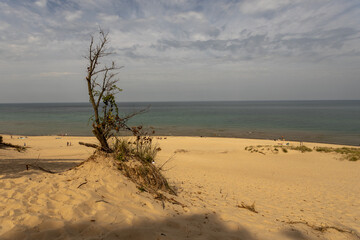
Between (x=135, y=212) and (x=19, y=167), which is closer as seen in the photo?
(x=135, y=212)

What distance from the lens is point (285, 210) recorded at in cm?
690

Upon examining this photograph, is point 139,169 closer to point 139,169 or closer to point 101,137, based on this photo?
point 139,169

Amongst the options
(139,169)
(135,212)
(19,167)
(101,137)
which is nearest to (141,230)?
(135,212)

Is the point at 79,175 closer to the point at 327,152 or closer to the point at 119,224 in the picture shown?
the point at 119,224

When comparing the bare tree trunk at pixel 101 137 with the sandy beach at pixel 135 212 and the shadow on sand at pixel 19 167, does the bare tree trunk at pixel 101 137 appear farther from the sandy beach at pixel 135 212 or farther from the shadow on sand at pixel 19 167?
the shadow on sand at pixel 19 167

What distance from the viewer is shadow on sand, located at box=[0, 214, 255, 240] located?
3.27m

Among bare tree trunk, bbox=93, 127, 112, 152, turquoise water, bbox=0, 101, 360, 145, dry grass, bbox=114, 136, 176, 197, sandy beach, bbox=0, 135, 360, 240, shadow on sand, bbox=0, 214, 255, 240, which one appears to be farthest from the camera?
turquoise water, bbox=0, 101, 360, 145

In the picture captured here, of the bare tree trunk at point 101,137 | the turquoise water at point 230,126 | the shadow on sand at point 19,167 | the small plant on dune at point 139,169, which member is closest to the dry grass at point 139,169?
the small plant on dune at point 139,169

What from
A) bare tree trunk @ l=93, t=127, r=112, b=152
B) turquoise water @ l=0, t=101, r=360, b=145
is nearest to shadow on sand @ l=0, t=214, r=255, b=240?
bare tree trunk @ l=93, t=127, r=112, b=152

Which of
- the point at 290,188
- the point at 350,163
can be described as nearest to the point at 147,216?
the point at 290,188

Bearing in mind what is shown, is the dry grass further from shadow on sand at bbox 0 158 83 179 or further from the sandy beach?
shadow on sand at bbox 0 158 83 179

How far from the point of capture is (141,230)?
3746 millimetres

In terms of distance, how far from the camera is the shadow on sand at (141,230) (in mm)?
3267

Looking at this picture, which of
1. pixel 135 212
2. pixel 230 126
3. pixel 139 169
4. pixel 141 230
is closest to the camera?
pixel 141 230
